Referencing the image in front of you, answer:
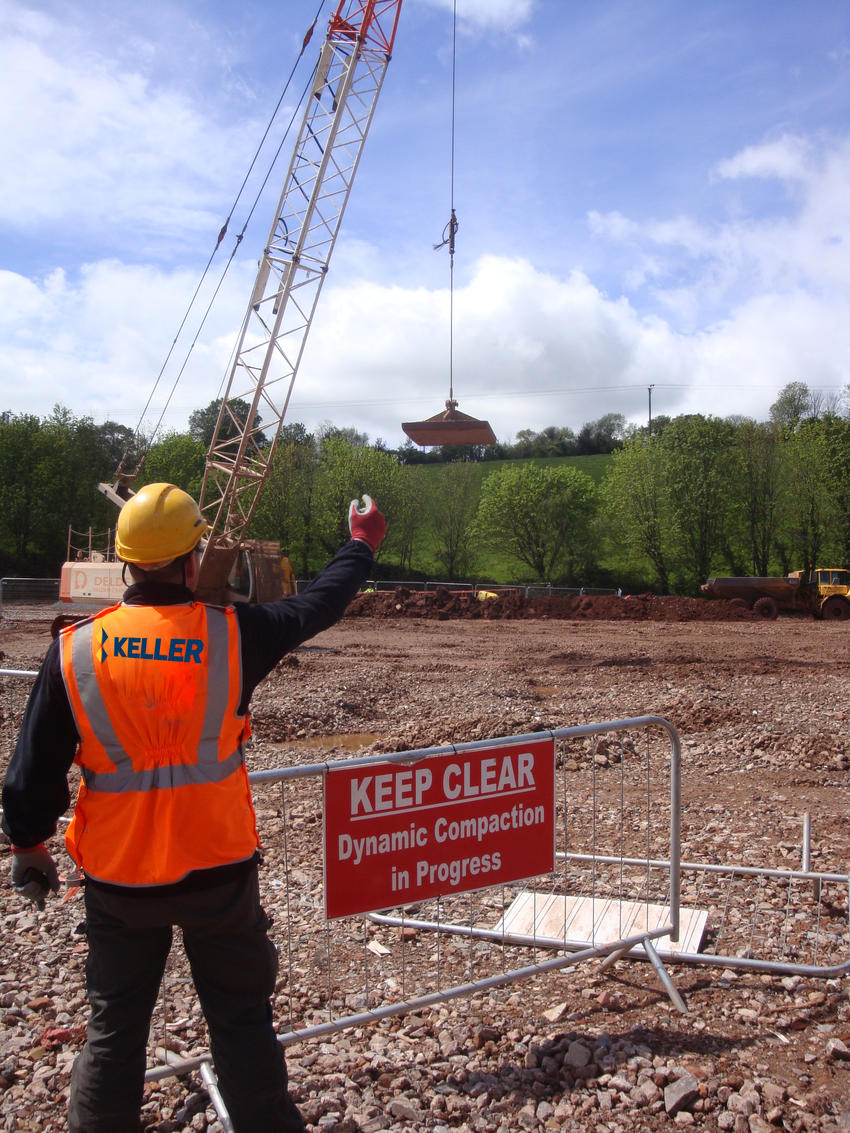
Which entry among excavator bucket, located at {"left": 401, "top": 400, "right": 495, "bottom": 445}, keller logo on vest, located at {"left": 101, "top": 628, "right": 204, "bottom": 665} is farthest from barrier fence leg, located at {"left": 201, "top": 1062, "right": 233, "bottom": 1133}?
excavator bucket, located at {"left": 401, "top": 400, "right": 495, "bottom": 445}

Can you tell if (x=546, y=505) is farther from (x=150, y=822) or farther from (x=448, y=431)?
(x=150, y=822)

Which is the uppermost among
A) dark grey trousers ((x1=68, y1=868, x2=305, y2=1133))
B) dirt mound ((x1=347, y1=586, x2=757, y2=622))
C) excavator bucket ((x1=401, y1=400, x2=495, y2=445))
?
excavator bucket ((x1=401, y1=400, x2=495, y2=445))

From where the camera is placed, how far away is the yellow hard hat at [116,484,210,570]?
254cm

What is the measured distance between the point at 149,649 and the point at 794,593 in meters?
33.5

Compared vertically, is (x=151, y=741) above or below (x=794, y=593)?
above

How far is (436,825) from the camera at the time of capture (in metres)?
3.64

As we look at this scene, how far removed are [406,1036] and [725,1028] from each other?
1351 millimetres

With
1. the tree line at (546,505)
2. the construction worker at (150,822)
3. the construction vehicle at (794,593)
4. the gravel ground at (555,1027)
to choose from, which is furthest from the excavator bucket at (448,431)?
the tree line at (546,505)

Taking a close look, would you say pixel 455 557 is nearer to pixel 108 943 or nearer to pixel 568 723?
pixel 568 723

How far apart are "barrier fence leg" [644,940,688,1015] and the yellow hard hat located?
2.97 meters

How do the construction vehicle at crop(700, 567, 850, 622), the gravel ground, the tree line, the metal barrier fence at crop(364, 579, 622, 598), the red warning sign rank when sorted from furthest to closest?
the tree line, the metal barrier fence at crop(364, 579, 622, 598), the construction vehicle at crop(700, 567, 850, 622), the red warning sign, the gravel ground

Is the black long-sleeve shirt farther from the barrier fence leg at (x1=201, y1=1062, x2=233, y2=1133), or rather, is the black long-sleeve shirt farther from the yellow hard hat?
the barrier fence leg at (x1=201, y1=1062, x2=233, y2=1133)

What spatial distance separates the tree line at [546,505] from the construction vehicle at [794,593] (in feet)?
49.8

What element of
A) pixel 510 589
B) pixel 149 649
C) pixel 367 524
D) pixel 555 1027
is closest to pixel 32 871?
pixel 149 649
